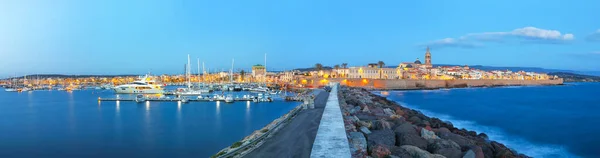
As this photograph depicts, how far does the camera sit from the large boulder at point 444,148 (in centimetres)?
873

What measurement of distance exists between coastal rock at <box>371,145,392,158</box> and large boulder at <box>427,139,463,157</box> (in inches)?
56.2

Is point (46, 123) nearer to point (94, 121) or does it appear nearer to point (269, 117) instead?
point (94, 121)

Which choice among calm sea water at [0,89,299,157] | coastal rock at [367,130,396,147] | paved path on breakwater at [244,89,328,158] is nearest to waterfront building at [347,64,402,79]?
calm sea water at [0,89,299,157]

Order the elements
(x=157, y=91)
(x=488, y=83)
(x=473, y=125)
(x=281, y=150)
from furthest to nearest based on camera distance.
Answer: (x=488, y=83) → (x=157, y=91) → (x=473, y=125) → (x=281, y=150)

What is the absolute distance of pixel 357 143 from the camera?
9.20 m

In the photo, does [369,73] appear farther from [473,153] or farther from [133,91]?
[473,153]

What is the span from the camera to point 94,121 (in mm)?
27375

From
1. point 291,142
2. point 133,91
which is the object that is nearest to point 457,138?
point 291,142

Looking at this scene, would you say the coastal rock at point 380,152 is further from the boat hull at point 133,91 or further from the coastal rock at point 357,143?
the boat hull at point 133,91

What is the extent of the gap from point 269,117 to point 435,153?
2024 centimetres

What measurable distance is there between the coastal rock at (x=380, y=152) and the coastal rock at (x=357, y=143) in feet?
1.11

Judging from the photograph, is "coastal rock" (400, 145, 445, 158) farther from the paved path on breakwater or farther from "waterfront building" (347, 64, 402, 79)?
"waterfront building" (347, 64, 402, 79)

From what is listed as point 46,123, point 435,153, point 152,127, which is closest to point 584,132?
point 435,153

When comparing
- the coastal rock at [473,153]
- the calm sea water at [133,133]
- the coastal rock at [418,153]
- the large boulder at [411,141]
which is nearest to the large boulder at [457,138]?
the coastal rock at [473,153]
